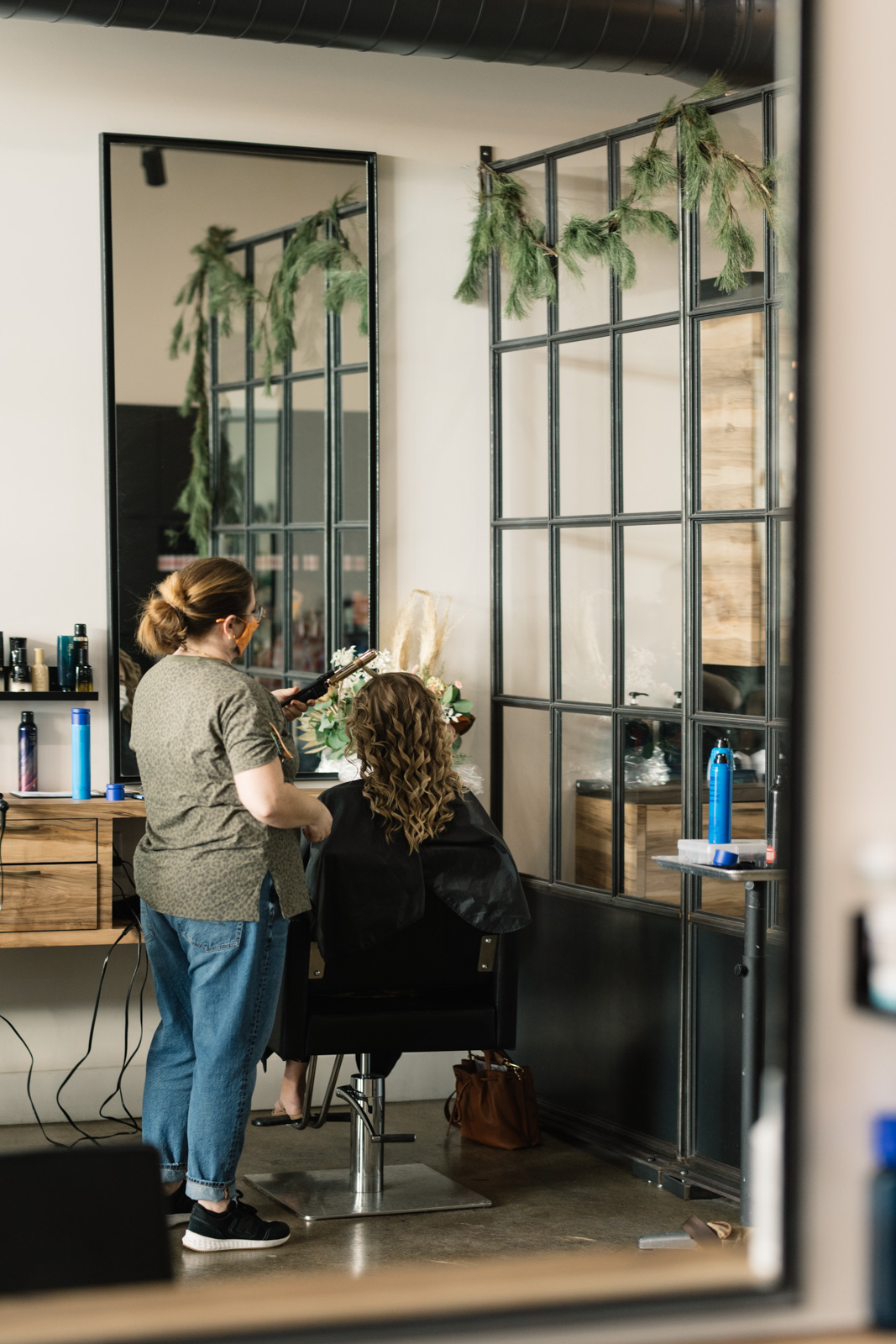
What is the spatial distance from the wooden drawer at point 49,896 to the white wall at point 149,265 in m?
0.43

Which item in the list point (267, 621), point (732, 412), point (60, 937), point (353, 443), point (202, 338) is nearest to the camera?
point (732, 412)

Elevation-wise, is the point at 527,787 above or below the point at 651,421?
below

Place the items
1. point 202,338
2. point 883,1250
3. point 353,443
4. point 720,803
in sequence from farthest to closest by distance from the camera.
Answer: point 353,443, point 202,338, point 720,803, point 883,1250

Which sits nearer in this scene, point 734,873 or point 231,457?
point 734,873

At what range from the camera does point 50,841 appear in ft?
13.0

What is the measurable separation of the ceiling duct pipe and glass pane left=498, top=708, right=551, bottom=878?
6.15 feet

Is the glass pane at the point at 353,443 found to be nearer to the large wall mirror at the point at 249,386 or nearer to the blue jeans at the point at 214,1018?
the large wall mirror at the point at 249,386

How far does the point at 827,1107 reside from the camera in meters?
1.14

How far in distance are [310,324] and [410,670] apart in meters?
1.11

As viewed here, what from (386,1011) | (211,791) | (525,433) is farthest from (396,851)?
(525,433)

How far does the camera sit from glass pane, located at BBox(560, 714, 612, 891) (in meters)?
4.25

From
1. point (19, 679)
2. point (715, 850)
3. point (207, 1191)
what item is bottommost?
point (207, 1191)

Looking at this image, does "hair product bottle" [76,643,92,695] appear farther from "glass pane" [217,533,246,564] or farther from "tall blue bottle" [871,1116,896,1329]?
"tall blue bottle" [871,1116,896,1329]

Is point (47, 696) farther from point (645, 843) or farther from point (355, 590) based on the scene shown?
point (645, 843)
